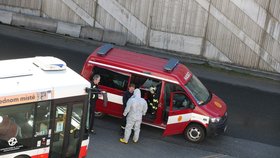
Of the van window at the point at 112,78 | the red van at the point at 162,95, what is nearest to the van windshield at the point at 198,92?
the red van at the point at 162,95

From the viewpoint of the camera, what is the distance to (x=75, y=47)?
22250 mm

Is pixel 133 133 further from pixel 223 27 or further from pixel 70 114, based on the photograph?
pixel 223 27

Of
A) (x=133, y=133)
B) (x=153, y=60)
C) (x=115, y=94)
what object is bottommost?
(x=133, y=133)

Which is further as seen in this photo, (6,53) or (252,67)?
(252,67)

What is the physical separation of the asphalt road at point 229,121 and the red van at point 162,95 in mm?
530

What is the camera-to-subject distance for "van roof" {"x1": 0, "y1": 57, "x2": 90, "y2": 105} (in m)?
10.7

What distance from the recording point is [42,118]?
11117 mm

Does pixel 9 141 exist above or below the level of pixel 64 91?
below

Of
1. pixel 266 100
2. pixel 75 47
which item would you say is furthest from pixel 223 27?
pixel 75 47

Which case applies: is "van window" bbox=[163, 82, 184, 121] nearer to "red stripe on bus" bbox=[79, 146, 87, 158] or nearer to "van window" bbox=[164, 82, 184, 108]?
"van window" bbox=[164, 82, 184, 108]

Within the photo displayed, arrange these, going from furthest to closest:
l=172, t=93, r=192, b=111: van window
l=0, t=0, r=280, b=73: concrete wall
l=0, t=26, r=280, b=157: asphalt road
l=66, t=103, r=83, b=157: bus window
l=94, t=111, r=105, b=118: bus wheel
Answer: l=0, t=0, r=280, b=73: concrete wall
l=94, t=111, r=105, b=118: bus wheel
l=172, t=93, r=192, b=111: van window
l=0, t=26, r=280, b=157: asphalt road
l=66, t=103, r=83, b=157: bus window

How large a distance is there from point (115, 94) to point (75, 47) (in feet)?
25.9

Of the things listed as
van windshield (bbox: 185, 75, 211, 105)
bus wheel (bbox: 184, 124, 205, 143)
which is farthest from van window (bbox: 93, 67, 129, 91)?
bus wheel (bbox: 184, 124, 205, 143)

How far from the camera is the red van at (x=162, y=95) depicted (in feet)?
47.9
